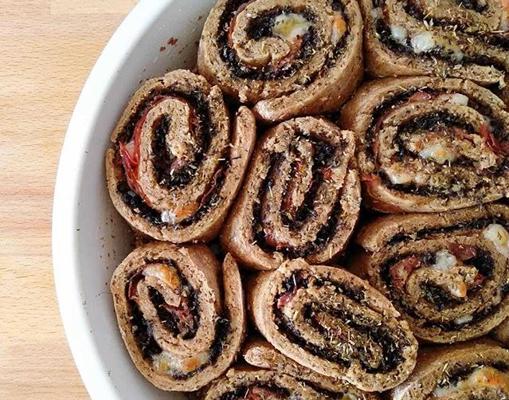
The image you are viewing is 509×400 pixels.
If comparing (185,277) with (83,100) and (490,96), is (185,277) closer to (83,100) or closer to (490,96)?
(83,100)

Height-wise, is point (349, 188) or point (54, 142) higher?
point (349, 188)

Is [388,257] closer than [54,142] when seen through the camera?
Yes

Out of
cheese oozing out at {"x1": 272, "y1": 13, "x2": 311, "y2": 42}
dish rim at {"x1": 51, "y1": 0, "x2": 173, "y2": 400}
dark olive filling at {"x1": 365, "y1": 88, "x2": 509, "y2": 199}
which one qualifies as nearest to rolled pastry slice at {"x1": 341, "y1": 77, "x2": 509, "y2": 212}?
dark olive filling at {"x1": 365, "y1": 88, "x2": 509, "y2": 199}

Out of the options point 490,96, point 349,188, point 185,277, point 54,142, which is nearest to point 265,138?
point 349,188

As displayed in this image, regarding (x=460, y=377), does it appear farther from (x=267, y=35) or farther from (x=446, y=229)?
(x=267, y=35)

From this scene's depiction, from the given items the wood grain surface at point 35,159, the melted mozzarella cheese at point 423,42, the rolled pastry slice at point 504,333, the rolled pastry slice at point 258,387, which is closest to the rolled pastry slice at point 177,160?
the rolled pastry slice at point 258,387

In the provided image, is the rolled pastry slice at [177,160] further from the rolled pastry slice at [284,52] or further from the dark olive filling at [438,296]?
the dark olive filling at [438,296]
